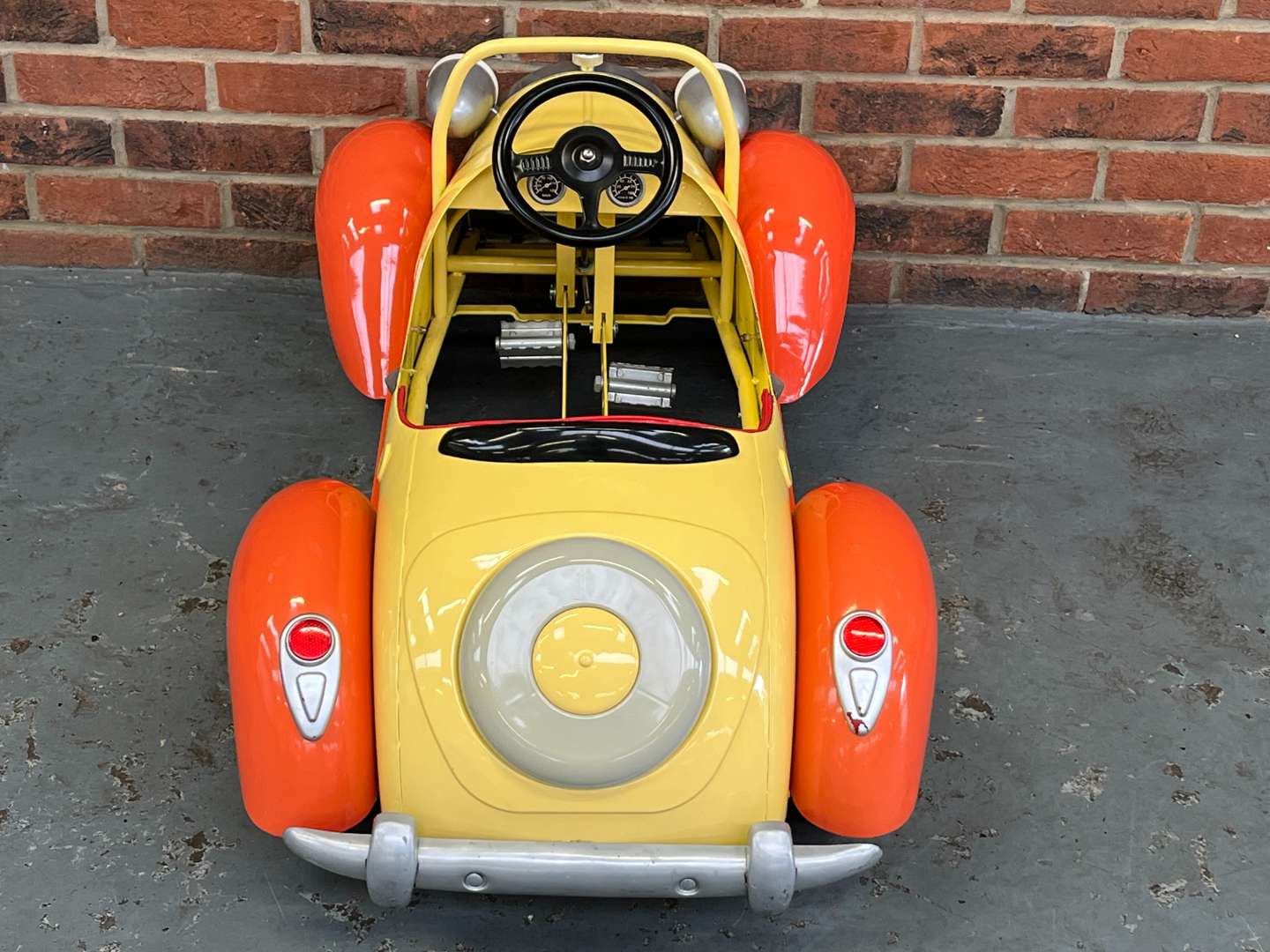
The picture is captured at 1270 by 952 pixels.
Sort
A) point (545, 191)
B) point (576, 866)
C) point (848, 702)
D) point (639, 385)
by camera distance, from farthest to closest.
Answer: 1. point (545, 191)
2. point (639, 385)
3. point (848, 702)
4. point (576, 866)

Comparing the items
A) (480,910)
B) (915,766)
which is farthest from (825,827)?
(480,910)

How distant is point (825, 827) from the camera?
1.58m

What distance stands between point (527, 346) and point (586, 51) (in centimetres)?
46

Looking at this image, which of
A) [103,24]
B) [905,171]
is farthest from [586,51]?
[103,24]

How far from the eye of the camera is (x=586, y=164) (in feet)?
5.98

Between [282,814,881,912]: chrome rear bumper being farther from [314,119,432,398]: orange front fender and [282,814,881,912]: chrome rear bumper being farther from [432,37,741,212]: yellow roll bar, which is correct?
[432,37,741,212]: yellow roll bar

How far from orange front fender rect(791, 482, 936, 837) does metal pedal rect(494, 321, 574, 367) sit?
616 mm

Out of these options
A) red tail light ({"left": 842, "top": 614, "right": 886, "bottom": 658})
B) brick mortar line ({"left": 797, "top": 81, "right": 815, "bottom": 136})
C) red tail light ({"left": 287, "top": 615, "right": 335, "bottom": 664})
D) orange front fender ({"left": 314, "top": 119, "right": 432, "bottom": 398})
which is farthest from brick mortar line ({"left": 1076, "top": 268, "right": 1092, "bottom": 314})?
red tail light ({"left": 287, "top": 615, "right": 335, "bottom": 664})

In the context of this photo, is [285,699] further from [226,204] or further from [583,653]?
[226,204]

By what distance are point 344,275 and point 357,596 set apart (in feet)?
2.66

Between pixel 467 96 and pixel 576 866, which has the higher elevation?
pixel 467 96

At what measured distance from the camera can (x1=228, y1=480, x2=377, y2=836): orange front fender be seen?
1.53 metres

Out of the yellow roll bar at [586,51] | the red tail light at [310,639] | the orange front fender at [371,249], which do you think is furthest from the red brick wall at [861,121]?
the red tail light at [310,639]

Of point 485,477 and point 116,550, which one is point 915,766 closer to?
point 485,477
